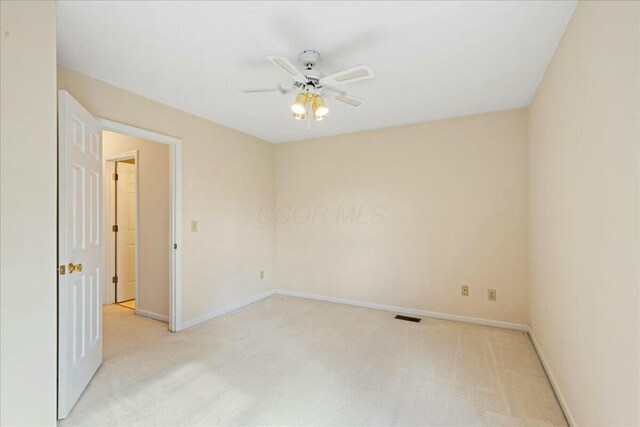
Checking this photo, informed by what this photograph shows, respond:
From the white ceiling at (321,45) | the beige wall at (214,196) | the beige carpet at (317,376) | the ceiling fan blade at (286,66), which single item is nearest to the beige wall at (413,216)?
the beige wall at (214,196)

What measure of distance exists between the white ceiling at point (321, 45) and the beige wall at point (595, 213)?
320mm

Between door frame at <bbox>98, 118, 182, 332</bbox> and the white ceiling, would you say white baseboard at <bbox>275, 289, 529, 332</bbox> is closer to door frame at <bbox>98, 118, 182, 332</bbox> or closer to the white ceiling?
door frame at <bbox>98, 118, 182, 332</bbox>

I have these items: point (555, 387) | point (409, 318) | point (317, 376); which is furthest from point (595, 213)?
point (409, 318)

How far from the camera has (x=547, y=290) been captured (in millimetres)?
2342

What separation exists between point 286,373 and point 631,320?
2.07 metres

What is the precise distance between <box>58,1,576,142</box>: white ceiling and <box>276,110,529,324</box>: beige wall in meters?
0.67

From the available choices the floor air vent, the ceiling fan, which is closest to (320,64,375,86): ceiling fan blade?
the ceiling fan

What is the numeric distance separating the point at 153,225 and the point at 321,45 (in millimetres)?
2911

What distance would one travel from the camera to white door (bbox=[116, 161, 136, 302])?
14.2ft

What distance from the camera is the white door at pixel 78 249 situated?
73.0 inches

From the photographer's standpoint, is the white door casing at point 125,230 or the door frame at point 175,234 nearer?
the door frame at point 175,234

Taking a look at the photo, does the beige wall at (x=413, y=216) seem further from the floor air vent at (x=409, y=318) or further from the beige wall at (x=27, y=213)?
the beige wall at (x=27, y=213)

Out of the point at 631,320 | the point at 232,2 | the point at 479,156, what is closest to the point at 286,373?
the point at 631,320

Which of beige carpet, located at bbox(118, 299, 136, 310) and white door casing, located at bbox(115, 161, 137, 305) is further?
white door casing, located at bbox(115, 161, 137, 305)
